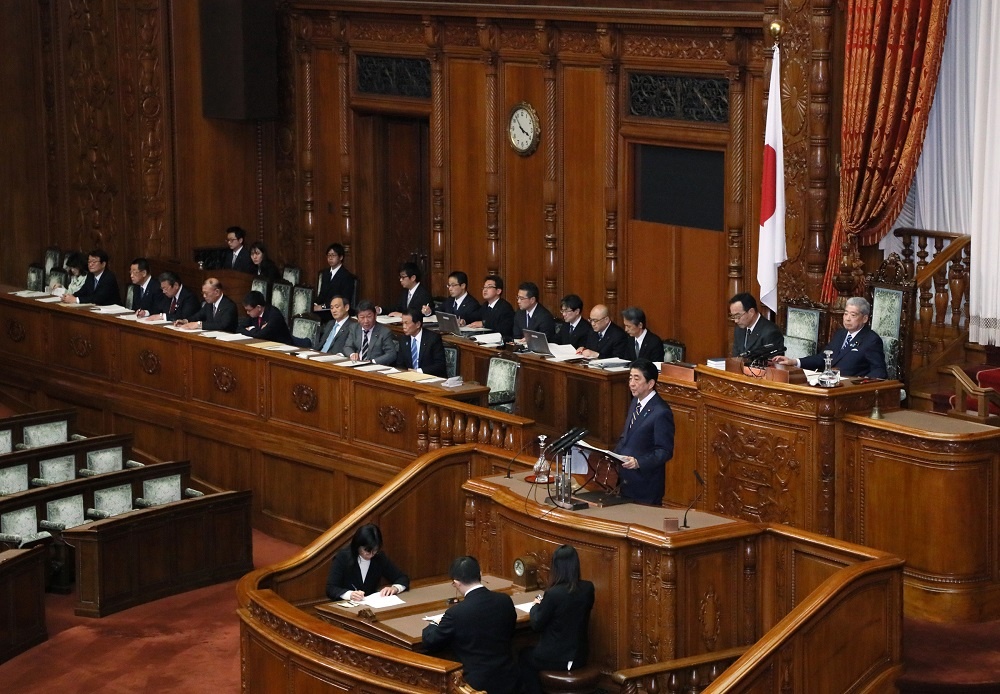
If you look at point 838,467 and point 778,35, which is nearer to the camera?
point 838,467

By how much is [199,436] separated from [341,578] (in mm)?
4216

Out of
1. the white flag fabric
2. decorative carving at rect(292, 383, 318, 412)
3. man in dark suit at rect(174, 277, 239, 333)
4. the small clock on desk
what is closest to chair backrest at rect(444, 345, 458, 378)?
decorative carving at rect(292, 383, 318, 412)

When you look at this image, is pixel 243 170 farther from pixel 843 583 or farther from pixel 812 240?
pixel 843 583

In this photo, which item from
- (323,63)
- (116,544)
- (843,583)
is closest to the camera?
(843,583)

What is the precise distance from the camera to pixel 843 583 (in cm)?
680

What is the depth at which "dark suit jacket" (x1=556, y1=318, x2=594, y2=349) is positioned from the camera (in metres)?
11.5

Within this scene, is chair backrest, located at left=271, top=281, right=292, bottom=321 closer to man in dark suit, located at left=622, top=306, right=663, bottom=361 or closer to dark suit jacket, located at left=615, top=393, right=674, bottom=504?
man in dark suit, located at left=622, top=306, right=663, bottom=361

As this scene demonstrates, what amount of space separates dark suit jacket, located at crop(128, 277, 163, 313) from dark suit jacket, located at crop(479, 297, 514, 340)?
302cm

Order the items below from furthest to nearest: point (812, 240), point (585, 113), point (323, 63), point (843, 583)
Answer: point (323, 63), point (585, 113), point (812, 240), point (843, 583)

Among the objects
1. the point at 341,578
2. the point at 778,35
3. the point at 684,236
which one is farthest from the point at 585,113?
the point at 341,578

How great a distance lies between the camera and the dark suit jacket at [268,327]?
1222 cm

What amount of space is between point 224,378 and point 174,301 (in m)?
1.83

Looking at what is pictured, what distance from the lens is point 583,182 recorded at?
512 inches

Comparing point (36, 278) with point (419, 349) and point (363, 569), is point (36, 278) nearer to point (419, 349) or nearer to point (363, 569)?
point (419, 349)
